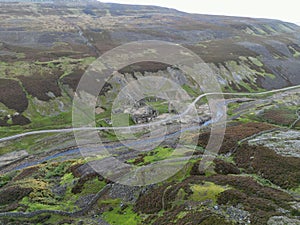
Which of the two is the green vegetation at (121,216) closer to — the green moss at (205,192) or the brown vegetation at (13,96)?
the green moss at (205,192)

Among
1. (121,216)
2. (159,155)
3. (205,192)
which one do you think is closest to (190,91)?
(159,155)

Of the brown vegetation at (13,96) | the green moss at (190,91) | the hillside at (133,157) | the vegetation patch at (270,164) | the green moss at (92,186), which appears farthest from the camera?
the green moss at (190,91)

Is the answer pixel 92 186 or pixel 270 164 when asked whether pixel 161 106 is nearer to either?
pixel 92 186

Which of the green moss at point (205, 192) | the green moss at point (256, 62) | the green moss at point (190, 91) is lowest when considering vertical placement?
the green moss at point (190, 91)

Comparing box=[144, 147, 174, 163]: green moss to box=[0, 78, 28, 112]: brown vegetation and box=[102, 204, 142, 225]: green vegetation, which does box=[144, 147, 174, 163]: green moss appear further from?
box=[0, 78, 28, 112]: brown vegetation

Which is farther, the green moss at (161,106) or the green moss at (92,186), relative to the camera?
the green moss at (161,106)

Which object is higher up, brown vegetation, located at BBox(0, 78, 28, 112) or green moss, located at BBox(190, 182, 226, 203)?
green moss, located at BBox(190, 182, 226, 203)

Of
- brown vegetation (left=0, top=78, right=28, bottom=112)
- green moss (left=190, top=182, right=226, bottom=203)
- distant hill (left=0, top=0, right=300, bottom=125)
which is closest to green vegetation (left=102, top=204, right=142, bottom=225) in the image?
green moss (left=190, top=182, right=226, bottom=203)

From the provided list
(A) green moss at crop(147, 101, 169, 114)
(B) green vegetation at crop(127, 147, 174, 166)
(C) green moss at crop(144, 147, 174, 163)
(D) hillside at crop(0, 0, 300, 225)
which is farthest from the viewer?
(A) green moss at crop(147, 101, 169, 114)

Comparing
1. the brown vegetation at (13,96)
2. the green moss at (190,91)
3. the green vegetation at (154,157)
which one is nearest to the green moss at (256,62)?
the green moss at (190,91)
